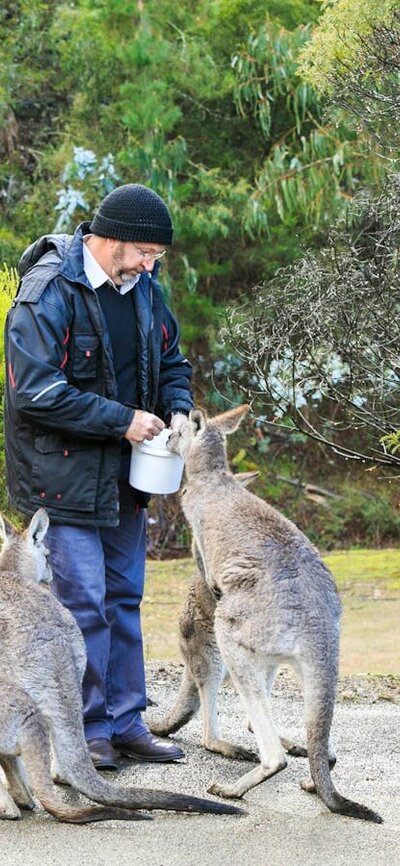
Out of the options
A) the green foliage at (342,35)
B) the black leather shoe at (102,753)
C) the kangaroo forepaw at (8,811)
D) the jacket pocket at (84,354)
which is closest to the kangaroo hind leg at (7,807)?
the kangaroo forepaw at (8,811)

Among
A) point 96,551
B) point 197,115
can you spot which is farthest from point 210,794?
point 197,115

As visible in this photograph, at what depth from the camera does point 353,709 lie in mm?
8914

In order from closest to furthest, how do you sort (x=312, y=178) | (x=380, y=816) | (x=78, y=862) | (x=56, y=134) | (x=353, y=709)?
(x=78, y=862) → (x=380, y=816) → (x=353, y=709) → (x=312, y=178) → (x=56, y=134)

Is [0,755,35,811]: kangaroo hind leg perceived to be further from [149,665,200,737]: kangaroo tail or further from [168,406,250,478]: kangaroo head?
[168,406,250,478]: kangaroo head

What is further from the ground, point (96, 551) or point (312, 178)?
point (312, 178)

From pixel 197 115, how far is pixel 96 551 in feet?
41.1

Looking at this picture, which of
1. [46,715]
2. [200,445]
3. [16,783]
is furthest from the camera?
[200,445]

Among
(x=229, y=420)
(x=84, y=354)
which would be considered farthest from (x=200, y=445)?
(x=84, y=354)

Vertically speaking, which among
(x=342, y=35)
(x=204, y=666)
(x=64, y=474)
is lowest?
(x=204, y=666)

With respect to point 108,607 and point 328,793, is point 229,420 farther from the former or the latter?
point 328,793

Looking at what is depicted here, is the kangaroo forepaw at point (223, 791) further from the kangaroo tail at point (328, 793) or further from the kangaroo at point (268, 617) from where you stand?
the kangaroo tail at point (328, 793)

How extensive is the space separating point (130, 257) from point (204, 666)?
6.90ft

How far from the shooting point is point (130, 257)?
676 cm

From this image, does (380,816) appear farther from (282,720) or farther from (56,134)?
(56,134)
